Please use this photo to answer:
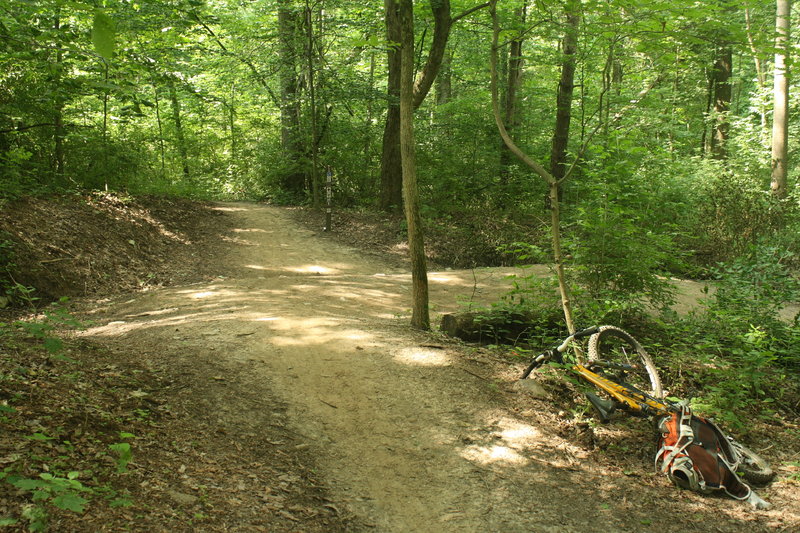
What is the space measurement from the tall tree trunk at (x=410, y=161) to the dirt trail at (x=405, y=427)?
49 centimetres

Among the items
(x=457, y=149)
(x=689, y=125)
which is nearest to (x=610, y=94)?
(x=457, y=149)

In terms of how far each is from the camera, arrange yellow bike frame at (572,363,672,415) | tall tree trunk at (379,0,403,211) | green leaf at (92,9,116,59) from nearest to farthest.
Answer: green leaf at (92,9,116,59)
yellow bike frame at (572,363,672,415)
tall tree trunk at (379,0,403,211)

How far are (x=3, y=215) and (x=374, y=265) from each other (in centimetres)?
752

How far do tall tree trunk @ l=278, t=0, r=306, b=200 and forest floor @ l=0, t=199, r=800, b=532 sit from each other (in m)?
11.3

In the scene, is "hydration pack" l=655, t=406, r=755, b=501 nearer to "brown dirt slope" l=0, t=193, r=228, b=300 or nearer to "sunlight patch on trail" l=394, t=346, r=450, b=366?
"sunlight patch on trail" l=394, t=346, r=450, b=366

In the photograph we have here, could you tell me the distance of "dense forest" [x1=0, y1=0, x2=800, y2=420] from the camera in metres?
5.71

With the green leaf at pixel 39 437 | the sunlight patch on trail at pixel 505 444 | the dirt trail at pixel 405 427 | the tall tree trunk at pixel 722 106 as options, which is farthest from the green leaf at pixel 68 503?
the tall tree trunk at pixel 722 106

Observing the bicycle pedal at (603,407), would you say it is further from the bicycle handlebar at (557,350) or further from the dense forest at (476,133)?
the dense forest at (476,133)

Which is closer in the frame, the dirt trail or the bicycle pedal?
the dirt trail

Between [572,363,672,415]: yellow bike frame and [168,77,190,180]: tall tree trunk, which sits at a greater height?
[168,77,190,180]: tall tree trunk

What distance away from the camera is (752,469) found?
15.0 ft

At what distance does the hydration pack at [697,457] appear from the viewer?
433 centimetres

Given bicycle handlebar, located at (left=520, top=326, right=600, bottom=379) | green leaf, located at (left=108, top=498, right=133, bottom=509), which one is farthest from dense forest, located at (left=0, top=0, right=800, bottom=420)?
green leaf, located at (left=108, top=498, right=133, bottom=509)

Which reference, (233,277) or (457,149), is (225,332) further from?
(457,149)
